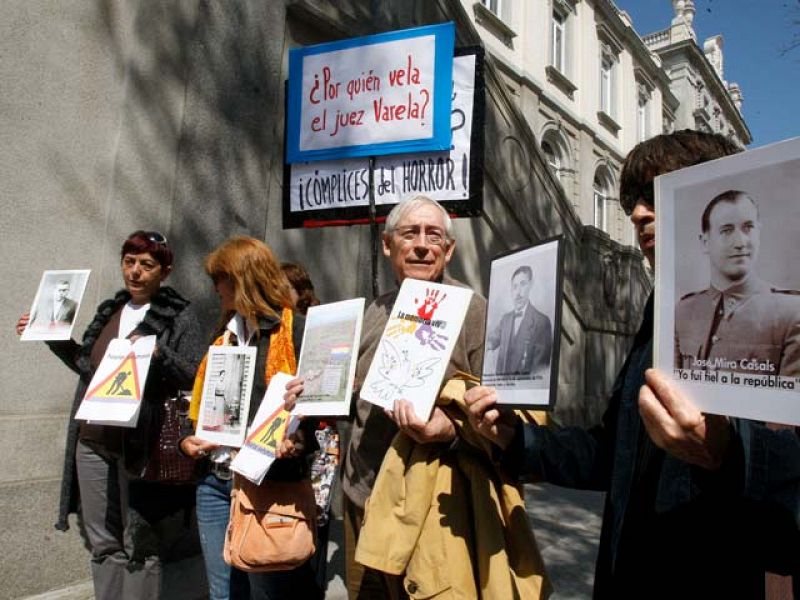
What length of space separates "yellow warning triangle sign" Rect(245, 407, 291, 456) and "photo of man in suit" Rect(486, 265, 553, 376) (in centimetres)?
98

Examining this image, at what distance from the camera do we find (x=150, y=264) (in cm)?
289

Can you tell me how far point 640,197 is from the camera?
1.48 metres

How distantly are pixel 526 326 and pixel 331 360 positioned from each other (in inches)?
30.7

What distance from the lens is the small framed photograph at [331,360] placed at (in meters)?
1.96

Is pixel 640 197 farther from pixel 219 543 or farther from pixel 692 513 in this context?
pixel 219 543

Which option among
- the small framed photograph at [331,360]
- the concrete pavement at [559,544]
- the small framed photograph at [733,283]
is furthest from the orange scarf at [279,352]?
the concrete pavement at [559,544]

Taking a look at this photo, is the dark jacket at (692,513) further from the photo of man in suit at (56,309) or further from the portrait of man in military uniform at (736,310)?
the photo of man in suit at (56,309)

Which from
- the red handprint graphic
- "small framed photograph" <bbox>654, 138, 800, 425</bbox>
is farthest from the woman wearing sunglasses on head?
"small framed photograph" <bbox>654, 138, 800, 425</bbox>

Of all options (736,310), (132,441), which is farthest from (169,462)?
(736,310)

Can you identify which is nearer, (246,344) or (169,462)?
(246,344)

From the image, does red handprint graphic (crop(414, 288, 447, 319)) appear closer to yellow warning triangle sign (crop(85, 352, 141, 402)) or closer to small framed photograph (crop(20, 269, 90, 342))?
yellow warning triangle sign (crop(85, 352, 141, 402))

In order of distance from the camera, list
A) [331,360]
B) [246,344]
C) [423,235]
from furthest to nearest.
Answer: [246,344] < [423,235] < [331,360]

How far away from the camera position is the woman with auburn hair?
8.05ft

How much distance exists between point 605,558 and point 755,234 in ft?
2.77
